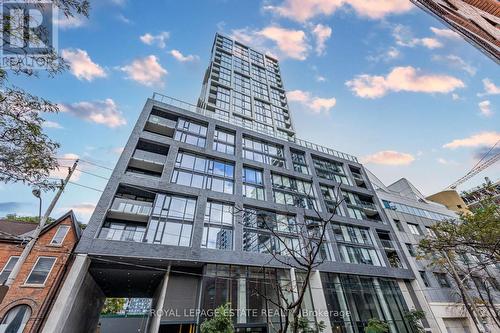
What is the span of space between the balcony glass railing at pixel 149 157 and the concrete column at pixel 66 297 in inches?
355

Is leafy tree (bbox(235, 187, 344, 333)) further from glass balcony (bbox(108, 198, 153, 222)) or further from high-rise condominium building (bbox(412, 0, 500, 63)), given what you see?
high-rise condominium building (bbox(412, 0, 500, 63))

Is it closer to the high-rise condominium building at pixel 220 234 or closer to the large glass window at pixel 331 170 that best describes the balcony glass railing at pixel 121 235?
the high-rise condominium building at pixel 220 234

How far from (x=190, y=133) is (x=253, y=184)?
891 centimetres

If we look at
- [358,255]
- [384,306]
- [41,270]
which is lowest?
[384,306]

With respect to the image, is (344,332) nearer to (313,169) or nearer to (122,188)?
(313,169)

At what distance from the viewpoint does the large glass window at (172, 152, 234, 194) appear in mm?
20609

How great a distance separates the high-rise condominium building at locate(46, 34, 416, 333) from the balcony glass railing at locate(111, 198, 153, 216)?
0.08 meters

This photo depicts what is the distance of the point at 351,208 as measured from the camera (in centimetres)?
2802

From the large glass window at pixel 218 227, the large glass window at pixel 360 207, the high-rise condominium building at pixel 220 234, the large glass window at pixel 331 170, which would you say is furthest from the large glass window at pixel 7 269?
the large glass window at pixel 360 207

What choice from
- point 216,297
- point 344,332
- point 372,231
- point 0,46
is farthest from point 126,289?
point 372,231

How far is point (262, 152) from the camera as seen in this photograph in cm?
2742

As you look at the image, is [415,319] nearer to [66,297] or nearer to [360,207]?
[360,207]

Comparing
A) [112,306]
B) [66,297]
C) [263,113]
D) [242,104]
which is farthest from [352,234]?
[112,306]

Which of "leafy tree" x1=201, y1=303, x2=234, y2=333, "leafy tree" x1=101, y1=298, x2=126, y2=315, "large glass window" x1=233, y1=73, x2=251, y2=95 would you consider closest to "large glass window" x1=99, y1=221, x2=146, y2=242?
"leafy tree" x1=201, y1=303, x2=234, y2=333
